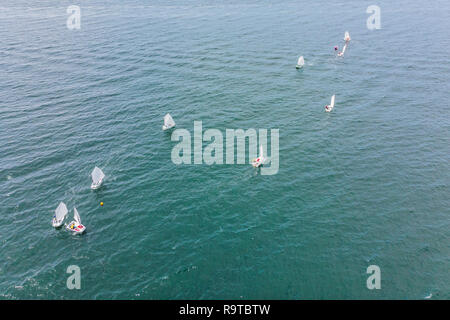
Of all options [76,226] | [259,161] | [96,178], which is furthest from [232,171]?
[76,226]

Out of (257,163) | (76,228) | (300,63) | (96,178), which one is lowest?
(76,228)

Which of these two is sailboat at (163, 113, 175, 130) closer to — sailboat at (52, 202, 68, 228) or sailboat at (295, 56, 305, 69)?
sailboat at (52, 202, 68, 228)

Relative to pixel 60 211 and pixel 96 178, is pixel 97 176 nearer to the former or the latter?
pixel 96 178

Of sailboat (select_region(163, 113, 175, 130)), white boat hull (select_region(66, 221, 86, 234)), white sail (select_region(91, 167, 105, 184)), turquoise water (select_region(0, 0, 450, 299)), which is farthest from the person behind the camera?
sailboat (select_region(163, 113, 175, 130))

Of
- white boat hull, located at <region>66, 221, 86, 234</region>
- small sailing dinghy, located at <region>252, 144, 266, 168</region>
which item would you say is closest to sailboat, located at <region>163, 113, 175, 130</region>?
small sailing dinghy, located at <region>252, 144, 266, 168</region>

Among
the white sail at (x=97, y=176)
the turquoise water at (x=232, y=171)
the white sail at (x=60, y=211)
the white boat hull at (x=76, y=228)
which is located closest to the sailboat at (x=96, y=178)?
the white sail at (x=97, y=176)

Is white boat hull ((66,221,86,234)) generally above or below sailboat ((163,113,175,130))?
below
